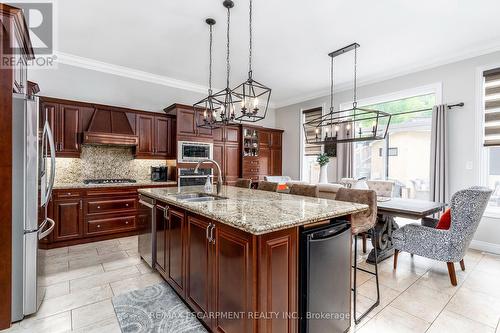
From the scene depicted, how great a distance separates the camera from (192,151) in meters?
4.89

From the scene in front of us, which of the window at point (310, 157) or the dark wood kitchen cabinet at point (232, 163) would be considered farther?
the window at point (310, 157)

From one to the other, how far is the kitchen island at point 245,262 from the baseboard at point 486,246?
11.0 ft

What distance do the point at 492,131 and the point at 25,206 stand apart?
5.89 m

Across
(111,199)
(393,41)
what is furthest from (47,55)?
(393,41)

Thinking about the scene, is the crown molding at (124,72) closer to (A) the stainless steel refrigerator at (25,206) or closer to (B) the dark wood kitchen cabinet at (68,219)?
(B) the dark wood kitchen cabinet at (68,219)

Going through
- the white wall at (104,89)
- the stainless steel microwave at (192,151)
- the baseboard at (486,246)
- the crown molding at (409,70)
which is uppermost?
the crown molding at (409,70)

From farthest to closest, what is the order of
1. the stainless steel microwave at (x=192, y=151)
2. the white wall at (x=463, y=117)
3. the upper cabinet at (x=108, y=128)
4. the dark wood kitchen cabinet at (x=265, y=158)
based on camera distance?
1. the dark wood kitchen cabinet at (x=265, y=158)
2. the stainless steel microwave at (x=192, y=151)
3. the upper cabinet at (x=108, y=128)
4. the white wall at (x=463, y=117)

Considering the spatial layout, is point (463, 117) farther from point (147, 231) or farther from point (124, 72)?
point (124, 72)

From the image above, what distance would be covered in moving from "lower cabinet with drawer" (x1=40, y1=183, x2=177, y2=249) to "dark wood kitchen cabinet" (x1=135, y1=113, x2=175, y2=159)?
837mm

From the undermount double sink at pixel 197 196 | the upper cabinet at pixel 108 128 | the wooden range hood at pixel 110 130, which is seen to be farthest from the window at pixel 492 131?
the wooden range hood at pixel 110 130

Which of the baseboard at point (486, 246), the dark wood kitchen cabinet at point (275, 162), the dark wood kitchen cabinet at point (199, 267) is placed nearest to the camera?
the dark wood kitchen cabinet at point (199, 267)

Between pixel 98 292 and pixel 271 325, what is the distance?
78.1 inches

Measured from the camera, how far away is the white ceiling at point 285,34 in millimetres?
2865

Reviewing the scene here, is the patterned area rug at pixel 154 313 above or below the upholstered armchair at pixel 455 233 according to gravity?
below
